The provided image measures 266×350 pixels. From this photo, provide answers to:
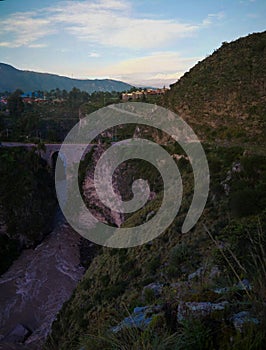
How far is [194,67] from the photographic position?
26234 mm

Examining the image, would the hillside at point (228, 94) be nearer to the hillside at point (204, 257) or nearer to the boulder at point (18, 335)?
the hillside at point (204, 257)

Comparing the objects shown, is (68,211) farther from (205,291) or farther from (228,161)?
(205,291)

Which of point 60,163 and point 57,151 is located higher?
point 57,151

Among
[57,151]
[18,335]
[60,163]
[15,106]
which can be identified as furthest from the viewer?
[15,106]

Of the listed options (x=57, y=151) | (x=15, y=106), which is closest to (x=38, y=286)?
(x=57, y=151)

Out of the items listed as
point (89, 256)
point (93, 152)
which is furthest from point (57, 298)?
point (93, 152)

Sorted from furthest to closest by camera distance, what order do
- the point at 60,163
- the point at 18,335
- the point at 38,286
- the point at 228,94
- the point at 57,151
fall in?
the point at 57,151
the point at 60,163
the point at 228,94
the point at 38,286
the point at 18,335

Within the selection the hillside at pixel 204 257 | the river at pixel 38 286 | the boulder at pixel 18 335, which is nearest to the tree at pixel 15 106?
the hillside at pixel 204 257

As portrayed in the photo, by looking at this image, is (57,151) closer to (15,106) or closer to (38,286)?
(38,286)

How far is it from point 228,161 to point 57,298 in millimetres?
12302

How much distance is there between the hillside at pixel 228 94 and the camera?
59.5ft

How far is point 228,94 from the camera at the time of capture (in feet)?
67.3

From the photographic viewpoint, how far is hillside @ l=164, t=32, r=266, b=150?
18141mm

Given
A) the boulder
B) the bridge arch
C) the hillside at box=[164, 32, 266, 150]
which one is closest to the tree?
the bridge arch
